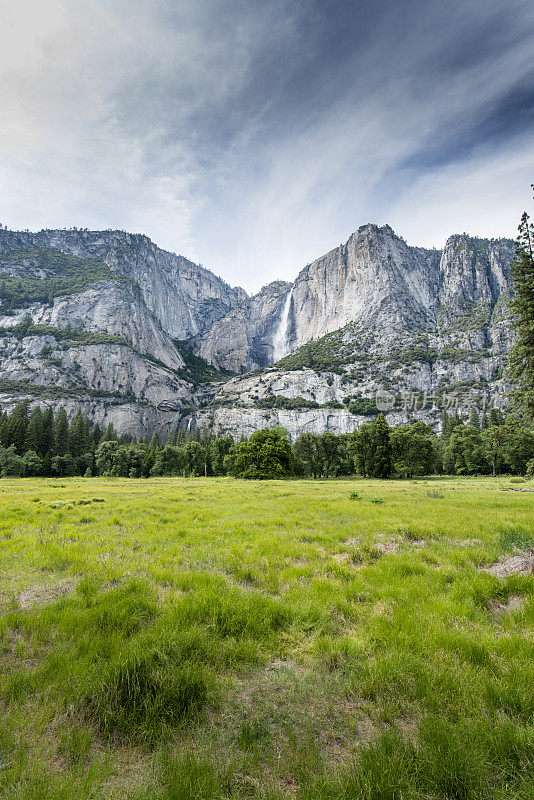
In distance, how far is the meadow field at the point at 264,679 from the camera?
221cm

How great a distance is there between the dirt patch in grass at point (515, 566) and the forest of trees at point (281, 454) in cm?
6058

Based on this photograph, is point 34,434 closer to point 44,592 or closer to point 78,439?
point 78,439

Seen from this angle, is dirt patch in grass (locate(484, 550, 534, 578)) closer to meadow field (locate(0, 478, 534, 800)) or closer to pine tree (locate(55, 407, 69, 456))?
meadow field (locate(0, 478, 534, 800))

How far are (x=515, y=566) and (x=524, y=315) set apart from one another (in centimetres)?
1243

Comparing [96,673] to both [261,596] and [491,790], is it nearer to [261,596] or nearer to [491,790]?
[261,596]

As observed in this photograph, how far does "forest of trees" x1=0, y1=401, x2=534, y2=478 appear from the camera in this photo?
71.9 metres

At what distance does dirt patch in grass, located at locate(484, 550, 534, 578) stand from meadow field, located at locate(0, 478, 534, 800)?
0.20ft

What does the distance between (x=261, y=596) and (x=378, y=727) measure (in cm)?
277

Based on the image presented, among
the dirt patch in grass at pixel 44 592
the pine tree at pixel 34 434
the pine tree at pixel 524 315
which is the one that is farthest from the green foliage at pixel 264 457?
the pine tree at pixel 34 434

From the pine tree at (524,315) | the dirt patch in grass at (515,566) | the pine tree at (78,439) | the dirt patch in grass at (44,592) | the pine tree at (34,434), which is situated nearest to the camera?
the dirt patch in grass at (44,592)

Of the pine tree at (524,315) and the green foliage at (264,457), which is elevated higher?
the pine tree at (524,315)

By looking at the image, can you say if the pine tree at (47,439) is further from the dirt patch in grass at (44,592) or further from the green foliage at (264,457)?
the dirt patch in grass at (44,592)

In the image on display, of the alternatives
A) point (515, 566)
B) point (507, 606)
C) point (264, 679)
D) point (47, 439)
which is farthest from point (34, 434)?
point (507, 606)

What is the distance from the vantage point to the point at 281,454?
234 feet
